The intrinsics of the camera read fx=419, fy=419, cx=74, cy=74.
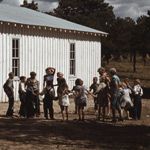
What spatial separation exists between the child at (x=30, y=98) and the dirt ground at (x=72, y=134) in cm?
46

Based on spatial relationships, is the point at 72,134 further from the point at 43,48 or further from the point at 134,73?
the point at 134,73

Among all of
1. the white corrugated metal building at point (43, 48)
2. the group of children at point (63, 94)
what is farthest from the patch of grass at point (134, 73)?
the group of children at point (63, 94)

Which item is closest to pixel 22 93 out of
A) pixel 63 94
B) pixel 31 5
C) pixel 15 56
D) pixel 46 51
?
pixel 63 94

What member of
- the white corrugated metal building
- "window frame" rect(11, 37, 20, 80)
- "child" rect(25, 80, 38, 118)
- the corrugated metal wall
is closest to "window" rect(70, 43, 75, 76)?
the white corrugated metal building

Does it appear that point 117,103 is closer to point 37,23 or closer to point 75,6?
point 37,23

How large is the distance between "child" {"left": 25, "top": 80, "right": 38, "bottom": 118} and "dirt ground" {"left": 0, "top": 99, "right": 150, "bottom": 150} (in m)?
0.46

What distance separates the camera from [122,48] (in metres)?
54.2

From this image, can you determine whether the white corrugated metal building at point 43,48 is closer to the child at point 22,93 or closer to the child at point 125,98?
the child at point 22,93

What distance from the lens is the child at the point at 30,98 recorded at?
521 inches

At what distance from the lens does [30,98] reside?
43.9ft

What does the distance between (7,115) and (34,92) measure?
1.43 metres

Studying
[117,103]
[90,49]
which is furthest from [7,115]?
[90,49]

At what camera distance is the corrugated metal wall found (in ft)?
60.7

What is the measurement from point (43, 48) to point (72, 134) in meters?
10.6
